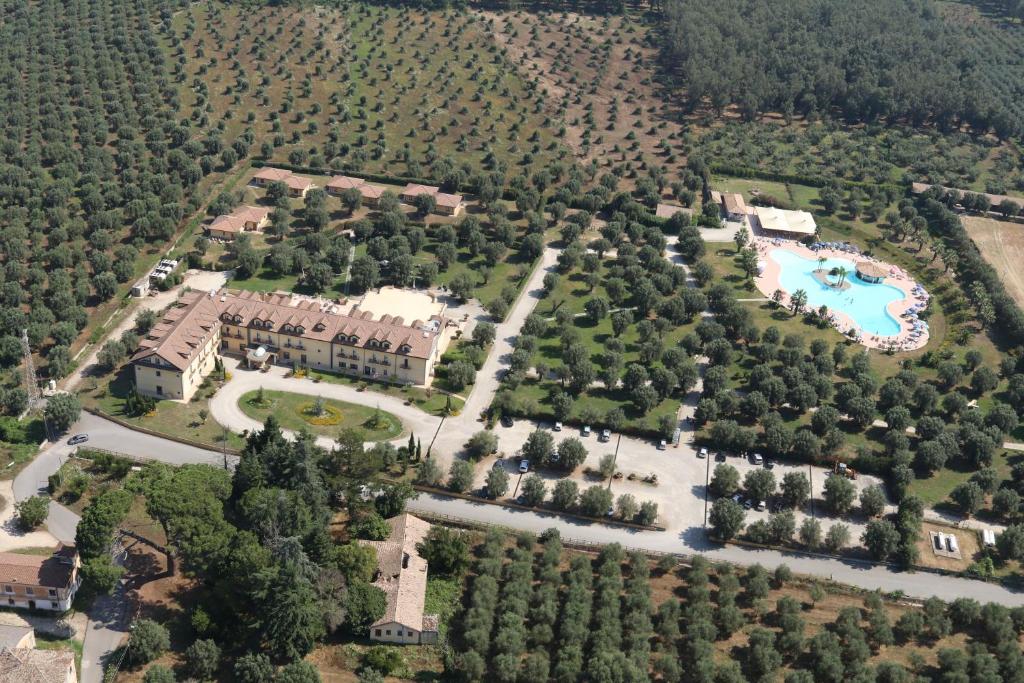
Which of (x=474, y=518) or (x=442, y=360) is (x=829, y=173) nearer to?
(x=442, y=360)

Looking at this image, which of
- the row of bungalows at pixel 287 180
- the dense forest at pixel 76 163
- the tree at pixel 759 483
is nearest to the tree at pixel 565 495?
the tree at pixel 759 483

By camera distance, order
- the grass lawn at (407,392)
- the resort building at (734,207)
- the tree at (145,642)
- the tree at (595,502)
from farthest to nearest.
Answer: the resort building at (734,207), the grass lawn at (407,392), the tree at (595,502), the tree at (145,642)

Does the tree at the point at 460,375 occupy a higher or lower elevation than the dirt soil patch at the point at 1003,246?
lower

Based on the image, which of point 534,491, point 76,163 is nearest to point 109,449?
point 534,491

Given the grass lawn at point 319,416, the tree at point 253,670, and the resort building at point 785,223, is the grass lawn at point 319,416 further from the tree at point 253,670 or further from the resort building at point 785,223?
the resort building at point 785,223

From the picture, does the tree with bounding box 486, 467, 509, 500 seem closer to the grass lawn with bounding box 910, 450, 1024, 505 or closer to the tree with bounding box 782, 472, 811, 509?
the tree with bounding box 782, 472, 811, 509

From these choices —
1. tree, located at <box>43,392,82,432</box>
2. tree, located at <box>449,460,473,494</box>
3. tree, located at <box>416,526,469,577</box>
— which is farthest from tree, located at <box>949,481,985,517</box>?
tree, located at <box>43,392,82,432</box>

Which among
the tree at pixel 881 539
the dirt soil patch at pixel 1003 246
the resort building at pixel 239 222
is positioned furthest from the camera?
the dirt soil patch at pixel 1003 246

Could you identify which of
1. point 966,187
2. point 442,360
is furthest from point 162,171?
point 966,187
